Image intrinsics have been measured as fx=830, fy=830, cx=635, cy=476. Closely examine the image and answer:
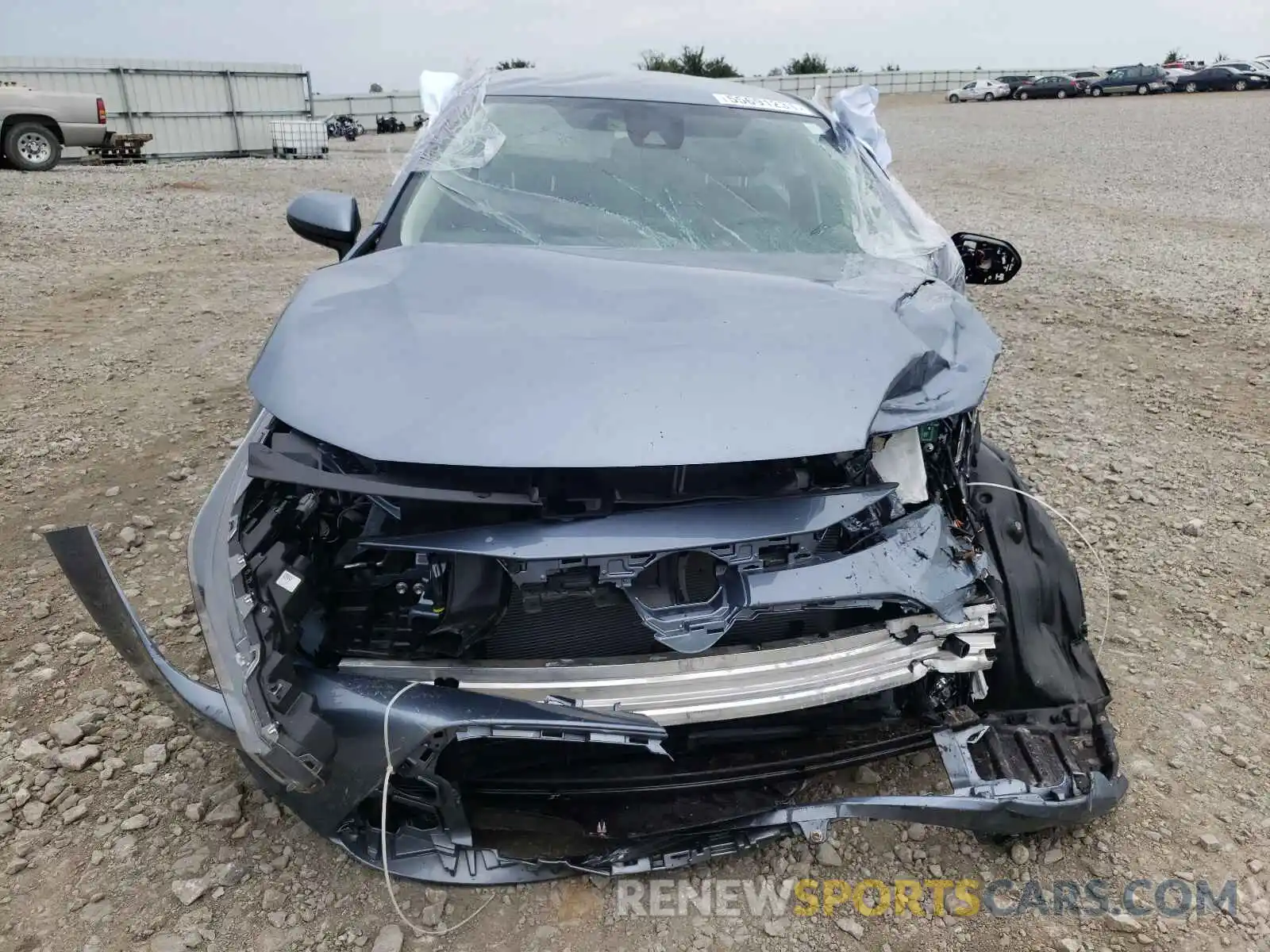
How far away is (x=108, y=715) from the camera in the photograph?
2264 mm

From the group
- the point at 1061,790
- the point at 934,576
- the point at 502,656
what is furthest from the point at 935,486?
the point at 502,656

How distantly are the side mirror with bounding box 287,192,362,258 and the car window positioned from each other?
0.18m

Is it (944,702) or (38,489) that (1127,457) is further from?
(38,489)

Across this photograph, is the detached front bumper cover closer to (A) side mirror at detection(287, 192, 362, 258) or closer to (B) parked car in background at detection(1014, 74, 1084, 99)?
(A) side mirror at detection(287, 192, 362, 258)

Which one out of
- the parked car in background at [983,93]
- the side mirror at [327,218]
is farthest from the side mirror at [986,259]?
the parked car in background at [983,93]

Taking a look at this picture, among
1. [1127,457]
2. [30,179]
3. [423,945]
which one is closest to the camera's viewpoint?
[423,945]

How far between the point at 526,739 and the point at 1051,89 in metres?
41.0

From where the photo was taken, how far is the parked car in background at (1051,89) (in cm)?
3447

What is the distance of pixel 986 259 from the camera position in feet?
10.2

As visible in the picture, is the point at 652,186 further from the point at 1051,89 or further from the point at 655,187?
the point at 1051,89

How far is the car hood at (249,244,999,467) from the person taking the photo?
5.13 ft

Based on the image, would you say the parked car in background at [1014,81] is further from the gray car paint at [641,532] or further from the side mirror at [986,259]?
the gray car paint at [641,532]

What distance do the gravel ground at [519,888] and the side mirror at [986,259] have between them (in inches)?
38.5

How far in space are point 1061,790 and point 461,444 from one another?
1.44 meters
